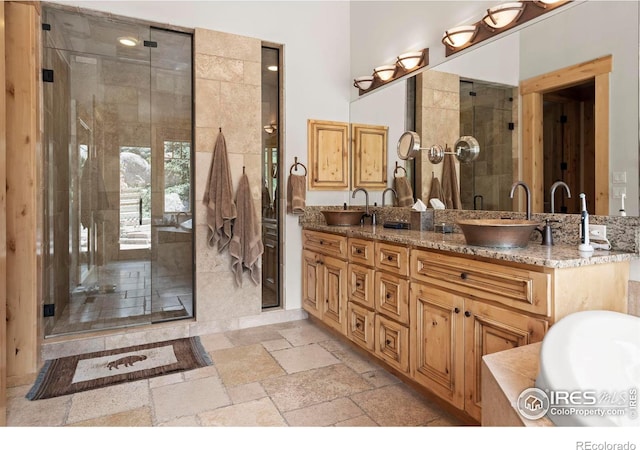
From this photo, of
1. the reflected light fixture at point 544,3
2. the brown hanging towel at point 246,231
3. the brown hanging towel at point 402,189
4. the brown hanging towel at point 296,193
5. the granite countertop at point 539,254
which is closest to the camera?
the granite countertop at point 539,254

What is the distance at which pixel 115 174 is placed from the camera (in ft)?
10.9

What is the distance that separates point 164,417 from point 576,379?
1.94 meters

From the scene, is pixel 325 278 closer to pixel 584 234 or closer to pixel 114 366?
pixel 114 366

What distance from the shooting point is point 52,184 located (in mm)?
2980

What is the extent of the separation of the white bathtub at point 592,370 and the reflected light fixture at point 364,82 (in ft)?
9.67

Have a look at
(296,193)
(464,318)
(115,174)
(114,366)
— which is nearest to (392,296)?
(464,318)

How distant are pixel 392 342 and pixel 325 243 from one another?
1.12 meters

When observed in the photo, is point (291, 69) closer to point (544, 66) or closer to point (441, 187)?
point (441, 187)

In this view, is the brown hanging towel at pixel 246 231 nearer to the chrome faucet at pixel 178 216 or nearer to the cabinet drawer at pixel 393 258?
the chrome faucet at pixel 178 216

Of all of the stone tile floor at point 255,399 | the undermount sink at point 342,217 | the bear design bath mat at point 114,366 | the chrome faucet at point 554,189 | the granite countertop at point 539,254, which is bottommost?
the stone tile floor at point 255,399

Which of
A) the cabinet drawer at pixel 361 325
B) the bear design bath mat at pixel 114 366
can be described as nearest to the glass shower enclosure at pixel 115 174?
the bear design bath mat at pixel 114 366

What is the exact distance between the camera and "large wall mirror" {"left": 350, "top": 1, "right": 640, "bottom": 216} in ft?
6.00

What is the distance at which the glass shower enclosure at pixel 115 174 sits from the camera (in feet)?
9.91
